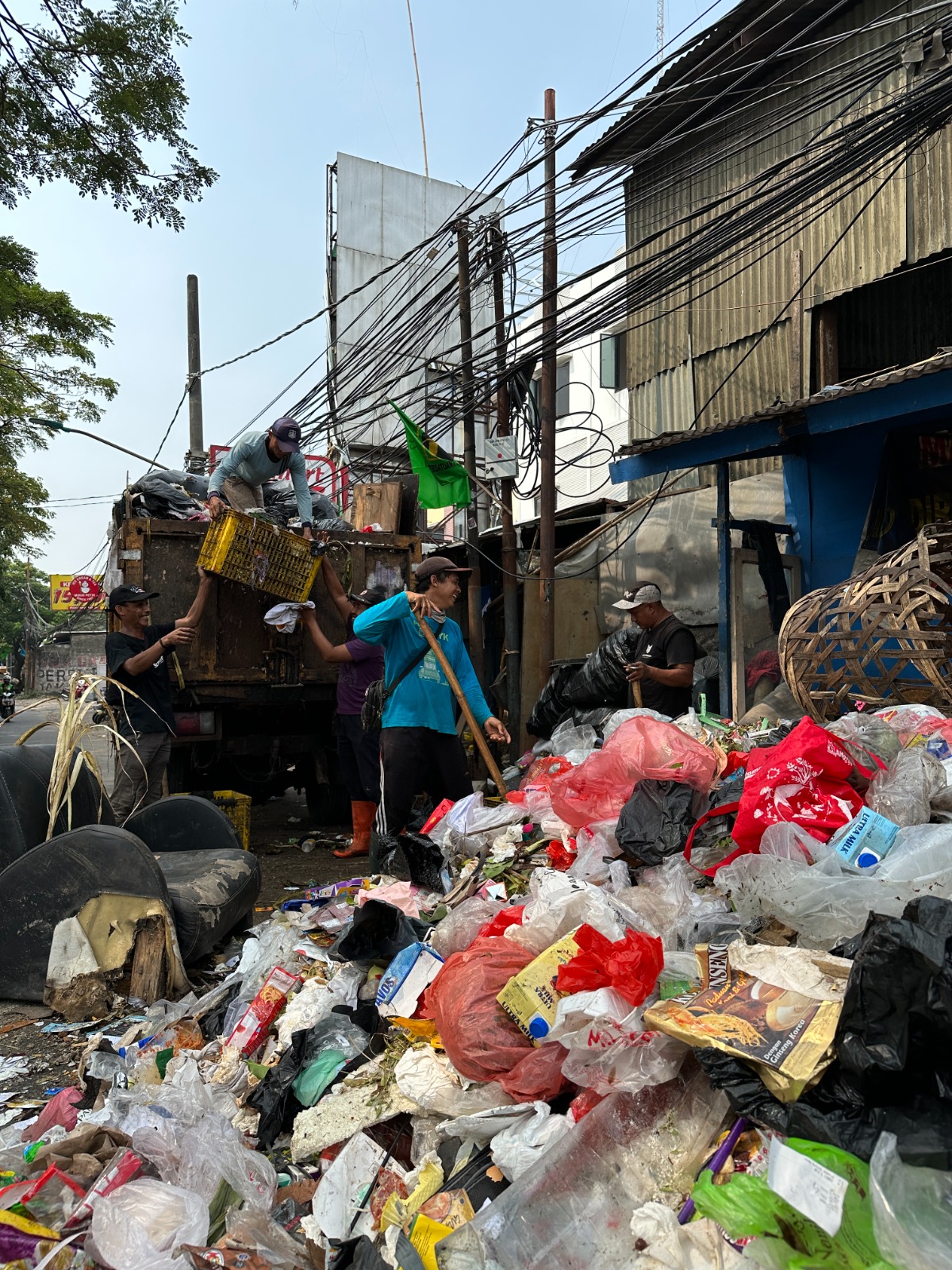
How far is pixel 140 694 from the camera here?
536cm

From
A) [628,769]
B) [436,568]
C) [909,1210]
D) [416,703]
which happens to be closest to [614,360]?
[436,568]

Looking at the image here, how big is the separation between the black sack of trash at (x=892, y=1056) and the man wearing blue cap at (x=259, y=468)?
5.28m

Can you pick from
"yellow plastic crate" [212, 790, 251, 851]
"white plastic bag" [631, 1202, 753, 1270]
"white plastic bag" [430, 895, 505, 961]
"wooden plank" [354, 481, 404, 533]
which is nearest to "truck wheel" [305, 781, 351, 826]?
"yellow plastic crate" [212, 790, 251, 851]

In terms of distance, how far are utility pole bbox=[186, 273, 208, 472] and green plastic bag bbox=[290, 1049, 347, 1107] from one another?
36.1ft

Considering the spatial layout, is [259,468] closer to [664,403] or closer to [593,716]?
[593,716]

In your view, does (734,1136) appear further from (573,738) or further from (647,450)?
(647,450)

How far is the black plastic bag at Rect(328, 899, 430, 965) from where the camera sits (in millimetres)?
3162

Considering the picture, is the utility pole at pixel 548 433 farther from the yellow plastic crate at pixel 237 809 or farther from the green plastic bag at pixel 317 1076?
the green plastic bag at pixel 317 1076

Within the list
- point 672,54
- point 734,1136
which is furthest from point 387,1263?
point 672,54

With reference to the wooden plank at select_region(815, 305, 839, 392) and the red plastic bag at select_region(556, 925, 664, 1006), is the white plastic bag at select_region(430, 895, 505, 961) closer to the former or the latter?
the red plastic bag at select_region(556, 925, 664, 1006)

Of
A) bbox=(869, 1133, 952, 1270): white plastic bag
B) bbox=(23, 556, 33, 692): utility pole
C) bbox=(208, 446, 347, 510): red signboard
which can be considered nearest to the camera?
bbox=(869, 1133, 952, 1270): white plastic bag

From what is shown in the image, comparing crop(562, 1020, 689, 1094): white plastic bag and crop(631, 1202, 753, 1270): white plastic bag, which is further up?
crop(562, 1020, 689, 1094): white plastic bag

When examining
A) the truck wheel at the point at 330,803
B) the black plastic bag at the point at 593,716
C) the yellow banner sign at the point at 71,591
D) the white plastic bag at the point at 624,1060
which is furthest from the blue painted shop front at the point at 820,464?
the yellow banner sign at the point at 71,591

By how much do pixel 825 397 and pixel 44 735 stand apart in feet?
58.6
